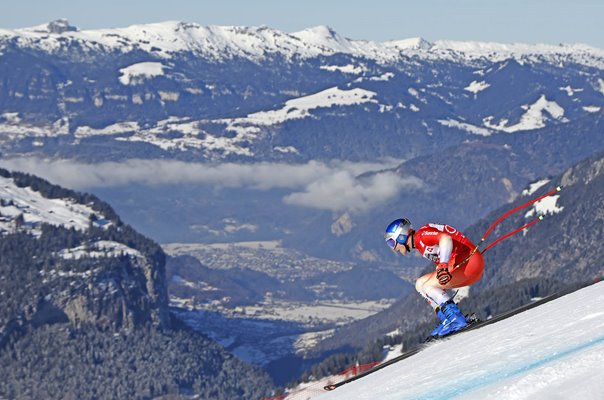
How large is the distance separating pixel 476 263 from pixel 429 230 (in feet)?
5.71

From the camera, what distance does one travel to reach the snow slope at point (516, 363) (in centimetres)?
2489

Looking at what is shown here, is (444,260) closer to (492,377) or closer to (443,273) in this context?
(443,273)

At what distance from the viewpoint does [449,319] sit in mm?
37188

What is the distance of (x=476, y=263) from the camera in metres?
37.4

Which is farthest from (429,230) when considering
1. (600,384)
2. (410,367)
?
(600,384)

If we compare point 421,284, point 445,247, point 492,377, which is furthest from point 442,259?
point 492,377

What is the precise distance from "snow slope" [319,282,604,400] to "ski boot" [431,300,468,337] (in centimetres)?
104

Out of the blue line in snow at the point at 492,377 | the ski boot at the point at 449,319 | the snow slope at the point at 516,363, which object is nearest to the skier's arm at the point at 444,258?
the ski boot at the point at 449,319

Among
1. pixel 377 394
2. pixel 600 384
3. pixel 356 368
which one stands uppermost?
pixel 356 368

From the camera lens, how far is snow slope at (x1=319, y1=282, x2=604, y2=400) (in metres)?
24.9

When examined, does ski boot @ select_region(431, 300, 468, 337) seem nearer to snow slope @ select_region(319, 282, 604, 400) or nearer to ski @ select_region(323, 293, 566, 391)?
ski @ select_region(323, 293, 566, 391)

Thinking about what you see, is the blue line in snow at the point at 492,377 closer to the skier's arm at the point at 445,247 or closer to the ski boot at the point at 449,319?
the skier's arm at the point at 445,247

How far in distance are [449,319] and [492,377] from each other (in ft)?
32.9

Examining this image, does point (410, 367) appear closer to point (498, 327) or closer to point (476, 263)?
point (498, 327)
